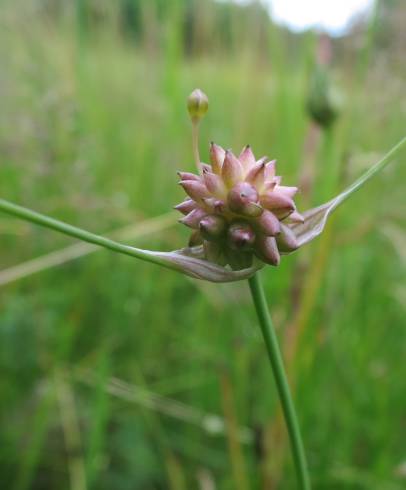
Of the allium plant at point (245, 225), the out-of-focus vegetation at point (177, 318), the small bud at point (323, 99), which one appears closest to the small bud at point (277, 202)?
the allium plant at point (245, 225)

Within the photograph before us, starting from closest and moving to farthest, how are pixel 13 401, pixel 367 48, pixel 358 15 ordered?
pixel 367 48
pixel 13 401
pixel 358 15

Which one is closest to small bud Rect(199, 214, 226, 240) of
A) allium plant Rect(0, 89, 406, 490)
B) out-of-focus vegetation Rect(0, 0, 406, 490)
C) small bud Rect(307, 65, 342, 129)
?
allium plant Rect(0, 89, 406, 490)

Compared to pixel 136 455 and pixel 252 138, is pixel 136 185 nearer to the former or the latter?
pixel 252 138

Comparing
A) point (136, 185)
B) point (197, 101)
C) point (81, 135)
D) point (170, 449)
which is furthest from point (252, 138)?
point (197, 101)

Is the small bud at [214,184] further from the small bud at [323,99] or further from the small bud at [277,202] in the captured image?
the small bud at [323,99]

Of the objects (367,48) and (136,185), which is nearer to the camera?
(367,48)

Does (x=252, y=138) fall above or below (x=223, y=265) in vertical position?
above

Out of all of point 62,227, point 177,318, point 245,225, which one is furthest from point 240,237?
point 177,318

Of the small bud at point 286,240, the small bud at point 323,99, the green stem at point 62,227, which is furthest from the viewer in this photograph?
the small bud at point 323,99

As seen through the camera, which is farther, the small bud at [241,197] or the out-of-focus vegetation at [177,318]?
the out-of-focus vegetation at [177,318]
